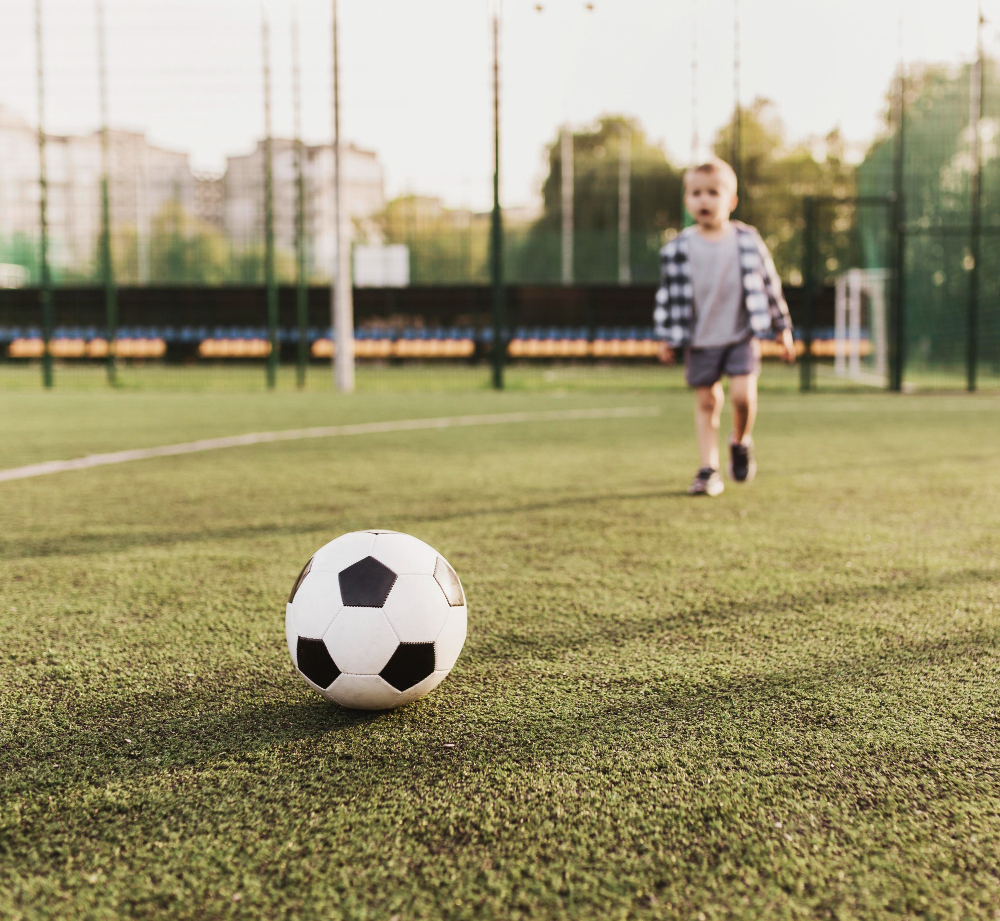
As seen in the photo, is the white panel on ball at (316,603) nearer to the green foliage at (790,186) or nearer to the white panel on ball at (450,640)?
the white panel on ball at (450,640)

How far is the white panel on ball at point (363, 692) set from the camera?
5.18 ft

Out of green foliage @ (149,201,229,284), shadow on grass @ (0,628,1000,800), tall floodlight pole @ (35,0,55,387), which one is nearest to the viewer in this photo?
shadow on grass @ (0,628,1000,800)

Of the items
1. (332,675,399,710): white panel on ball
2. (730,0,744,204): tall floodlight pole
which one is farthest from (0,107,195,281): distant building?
(332,675,399,710): white panel on ball

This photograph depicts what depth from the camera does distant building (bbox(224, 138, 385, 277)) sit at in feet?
41.5

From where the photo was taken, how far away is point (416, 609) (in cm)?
164

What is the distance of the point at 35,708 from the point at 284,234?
1359 cm

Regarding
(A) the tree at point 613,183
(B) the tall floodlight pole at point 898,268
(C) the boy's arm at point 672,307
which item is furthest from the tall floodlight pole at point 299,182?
(A) the tree at point 613,183

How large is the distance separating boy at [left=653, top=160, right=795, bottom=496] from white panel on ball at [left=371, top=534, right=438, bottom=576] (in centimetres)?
251

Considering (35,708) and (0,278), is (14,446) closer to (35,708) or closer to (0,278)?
(35,708)

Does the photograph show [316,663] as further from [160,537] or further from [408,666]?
[160,537]

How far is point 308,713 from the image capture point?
5.36ft

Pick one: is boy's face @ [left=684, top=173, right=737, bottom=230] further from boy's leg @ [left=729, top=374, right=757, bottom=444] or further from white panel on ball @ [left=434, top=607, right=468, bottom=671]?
white panel on ball @ [left=434, top=607, right=468, bottom=671]

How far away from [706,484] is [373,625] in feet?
8.79

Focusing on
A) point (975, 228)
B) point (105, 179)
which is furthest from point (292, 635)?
point (105, 179)
